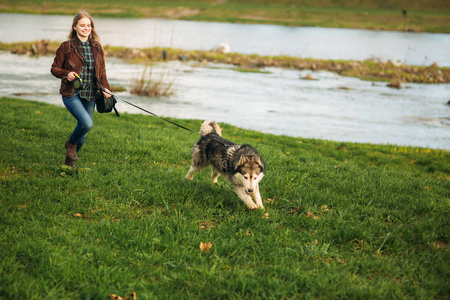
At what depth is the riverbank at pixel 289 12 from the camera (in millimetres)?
104706

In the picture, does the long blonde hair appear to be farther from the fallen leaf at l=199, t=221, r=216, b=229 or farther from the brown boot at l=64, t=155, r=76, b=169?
the fallen leaf at l=199, t=221, r=216, b=229

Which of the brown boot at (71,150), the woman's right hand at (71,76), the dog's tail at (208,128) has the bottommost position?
the brown boot at (71,150)

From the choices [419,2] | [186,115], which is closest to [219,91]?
[186,115]

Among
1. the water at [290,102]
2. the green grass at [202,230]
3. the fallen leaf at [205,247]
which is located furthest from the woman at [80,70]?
the water at [290,102]

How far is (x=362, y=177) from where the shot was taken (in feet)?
23.4

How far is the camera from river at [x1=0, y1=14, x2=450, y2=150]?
15.1 m

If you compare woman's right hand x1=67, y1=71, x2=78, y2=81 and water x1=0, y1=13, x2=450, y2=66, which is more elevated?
water x1=0, y1=13, x2=450, y2=66

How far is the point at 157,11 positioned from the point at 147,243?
12067cm

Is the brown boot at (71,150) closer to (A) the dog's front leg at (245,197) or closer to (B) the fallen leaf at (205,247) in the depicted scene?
(A) the dog's front leg at (245,197)

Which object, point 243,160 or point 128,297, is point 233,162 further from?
point 128,297

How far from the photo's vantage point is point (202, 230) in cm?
469

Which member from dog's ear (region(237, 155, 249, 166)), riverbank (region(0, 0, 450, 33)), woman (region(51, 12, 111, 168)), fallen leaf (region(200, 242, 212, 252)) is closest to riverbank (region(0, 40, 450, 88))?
woman (region(51, 12, 111, 168))

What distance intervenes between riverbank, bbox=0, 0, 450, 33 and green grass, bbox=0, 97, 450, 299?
10591cm

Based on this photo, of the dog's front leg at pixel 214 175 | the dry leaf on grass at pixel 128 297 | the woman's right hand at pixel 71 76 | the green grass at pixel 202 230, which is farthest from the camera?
the dog's front leg at pixel 214 175
